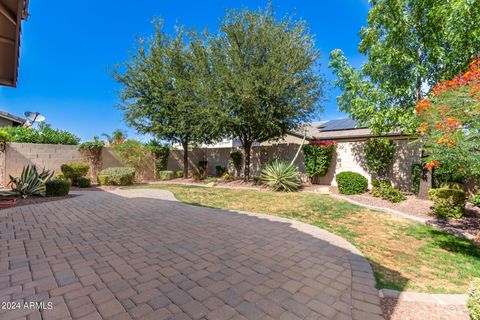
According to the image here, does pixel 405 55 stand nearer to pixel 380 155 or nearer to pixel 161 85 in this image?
pixel 380 155

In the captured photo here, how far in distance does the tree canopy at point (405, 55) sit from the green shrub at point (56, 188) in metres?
11.9

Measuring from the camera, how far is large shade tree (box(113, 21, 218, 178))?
46.1ft

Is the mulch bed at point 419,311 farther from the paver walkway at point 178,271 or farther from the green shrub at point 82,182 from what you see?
the green shrub at point 82,182

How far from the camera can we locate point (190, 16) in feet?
43.7

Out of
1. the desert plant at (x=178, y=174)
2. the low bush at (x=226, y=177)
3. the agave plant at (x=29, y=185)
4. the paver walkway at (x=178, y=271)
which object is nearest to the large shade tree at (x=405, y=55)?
the paver walkway at (x=178, y=271)

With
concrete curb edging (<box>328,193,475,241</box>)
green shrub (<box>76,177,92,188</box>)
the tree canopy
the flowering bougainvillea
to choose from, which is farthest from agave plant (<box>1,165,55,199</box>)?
the tree canopy

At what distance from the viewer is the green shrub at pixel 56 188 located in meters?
8.70

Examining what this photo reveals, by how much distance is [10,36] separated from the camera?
501 cm

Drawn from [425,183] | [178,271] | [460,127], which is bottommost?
[178,271]

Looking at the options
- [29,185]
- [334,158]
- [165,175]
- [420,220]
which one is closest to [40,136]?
[29,185]

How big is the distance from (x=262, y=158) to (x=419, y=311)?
13344 mm

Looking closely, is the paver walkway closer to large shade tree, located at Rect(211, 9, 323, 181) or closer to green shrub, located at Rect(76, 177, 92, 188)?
green shrub, located at Rect(76, 177, 92, 188)

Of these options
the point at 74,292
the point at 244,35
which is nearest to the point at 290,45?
the point at 244,35

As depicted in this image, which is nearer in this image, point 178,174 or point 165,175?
point 165,175
